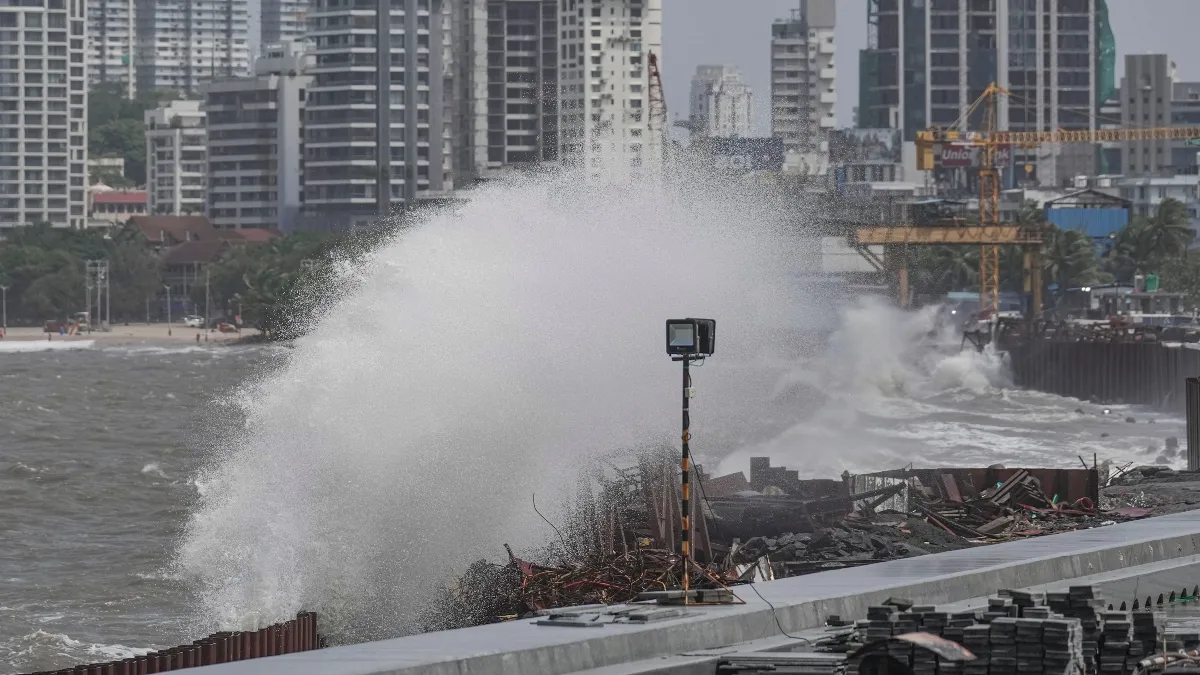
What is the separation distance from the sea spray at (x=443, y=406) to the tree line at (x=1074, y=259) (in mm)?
131269

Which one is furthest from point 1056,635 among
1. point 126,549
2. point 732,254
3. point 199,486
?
point 199,486

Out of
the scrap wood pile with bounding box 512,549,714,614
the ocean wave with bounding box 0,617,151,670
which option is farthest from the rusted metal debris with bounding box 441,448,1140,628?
the ocean wave with bounding box 0,617,151,670

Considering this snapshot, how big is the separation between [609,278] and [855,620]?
17.8m

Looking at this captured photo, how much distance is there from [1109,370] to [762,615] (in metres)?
83.1

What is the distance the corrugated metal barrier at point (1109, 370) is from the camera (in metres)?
87.0

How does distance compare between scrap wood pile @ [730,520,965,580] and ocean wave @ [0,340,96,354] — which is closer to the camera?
scrap wood pile @ [730,520,965,580]

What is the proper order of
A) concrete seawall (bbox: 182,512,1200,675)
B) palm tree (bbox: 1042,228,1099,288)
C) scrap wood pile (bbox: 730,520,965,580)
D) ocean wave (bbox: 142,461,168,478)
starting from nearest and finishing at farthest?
concrete seawall (bbox: 182,512,1200,675), scrap wood pile (bbox: 730,520,965,580), ocean wave (bbox: 142,461,168,478), palm tree (bbox: 1042,228,1099,288)

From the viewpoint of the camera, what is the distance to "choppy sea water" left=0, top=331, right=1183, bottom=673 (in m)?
31.2

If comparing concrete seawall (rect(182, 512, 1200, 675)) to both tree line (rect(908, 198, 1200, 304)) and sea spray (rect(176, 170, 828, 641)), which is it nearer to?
sea spray (rect(176, 170, 828, 641))

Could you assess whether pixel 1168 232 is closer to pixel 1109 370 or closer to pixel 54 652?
pixel 1109 370

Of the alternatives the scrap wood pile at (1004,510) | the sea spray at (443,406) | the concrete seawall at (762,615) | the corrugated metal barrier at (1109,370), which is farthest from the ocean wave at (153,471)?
the corrugated metal barrier at (1109,370)

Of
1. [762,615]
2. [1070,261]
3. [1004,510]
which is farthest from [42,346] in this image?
[762,615]

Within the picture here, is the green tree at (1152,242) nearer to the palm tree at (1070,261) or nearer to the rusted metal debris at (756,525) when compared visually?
the palm tree at (1070,261)

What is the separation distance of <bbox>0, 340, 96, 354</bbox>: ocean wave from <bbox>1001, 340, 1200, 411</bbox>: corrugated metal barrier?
97156mm
